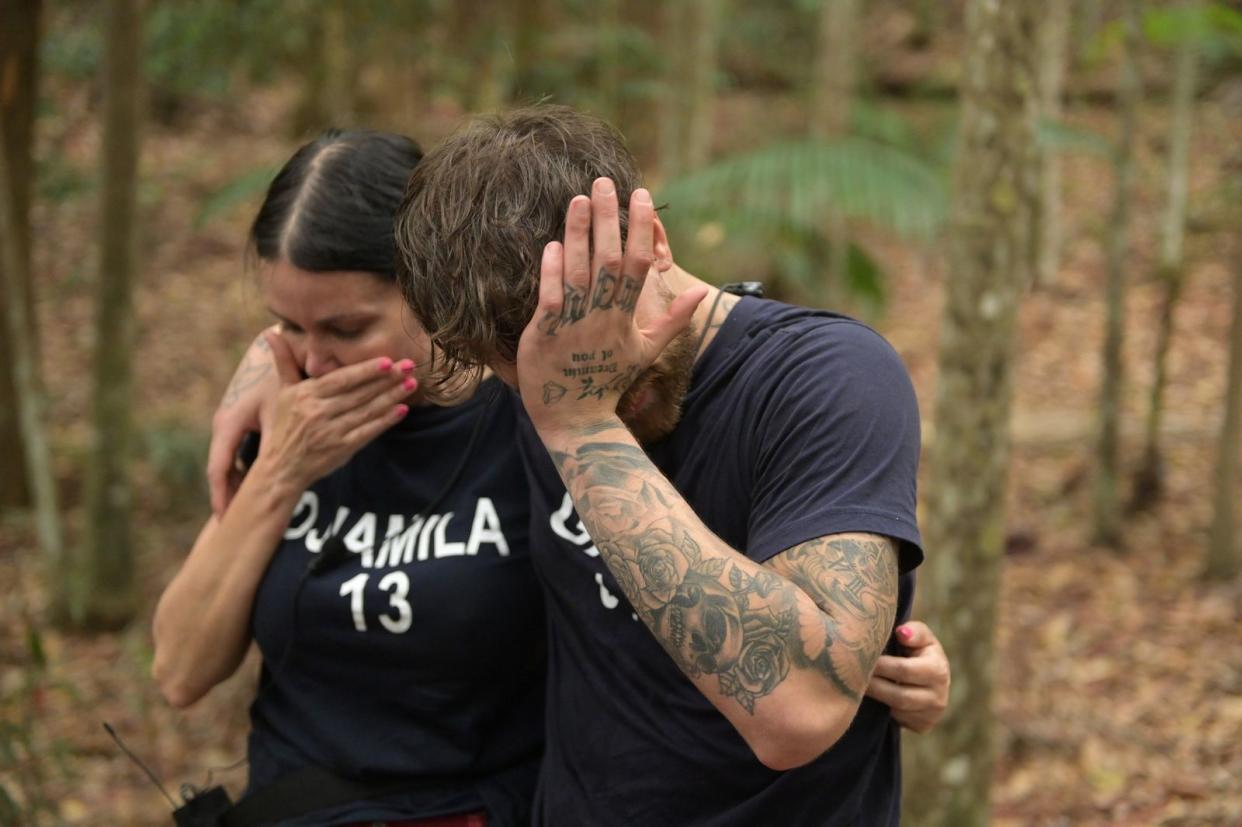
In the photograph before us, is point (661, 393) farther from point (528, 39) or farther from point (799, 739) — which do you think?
point (528, 39)

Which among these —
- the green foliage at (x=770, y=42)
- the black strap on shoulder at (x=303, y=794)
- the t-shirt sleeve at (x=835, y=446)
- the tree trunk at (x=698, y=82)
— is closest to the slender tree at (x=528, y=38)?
the tree trunk at (x=698, y=82)

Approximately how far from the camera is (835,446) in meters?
1.54

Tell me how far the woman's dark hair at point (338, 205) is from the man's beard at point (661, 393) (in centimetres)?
67

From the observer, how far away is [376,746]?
2.21 metres

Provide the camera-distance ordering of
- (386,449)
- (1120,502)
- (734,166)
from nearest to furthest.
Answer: (386,449)
(734,166)
(1120,502)

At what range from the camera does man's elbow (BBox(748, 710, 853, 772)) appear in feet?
4.72

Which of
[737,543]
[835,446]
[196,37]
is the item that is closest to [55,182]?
[196,37]

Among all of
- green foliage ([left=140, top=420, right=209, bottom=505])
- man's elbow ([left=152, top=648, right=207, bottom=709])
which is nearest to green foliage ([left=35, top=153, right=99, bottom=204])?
green foliage ([left=140, top=420, right=209, bottom=505])

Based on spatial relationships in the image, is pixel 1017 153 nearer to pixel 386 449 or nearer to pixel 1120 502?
pixel 386 449

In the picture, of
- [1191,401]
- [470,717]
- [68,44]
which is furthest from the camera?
[68,44]

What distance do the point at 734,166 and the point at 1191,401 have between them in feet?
17.4

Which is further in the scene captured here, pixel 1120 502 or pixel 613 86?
pixel 613 86

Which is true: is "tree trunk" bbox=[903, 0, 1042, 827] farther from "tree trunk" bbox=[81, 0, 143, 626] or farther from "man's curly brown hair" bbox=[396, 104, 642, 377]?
"tree trunk" bbox=[81, 0, 143, 626]

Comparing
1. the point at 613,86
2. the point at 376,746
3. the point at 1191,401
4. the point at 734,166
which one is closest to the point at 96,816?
the point at 376,746
